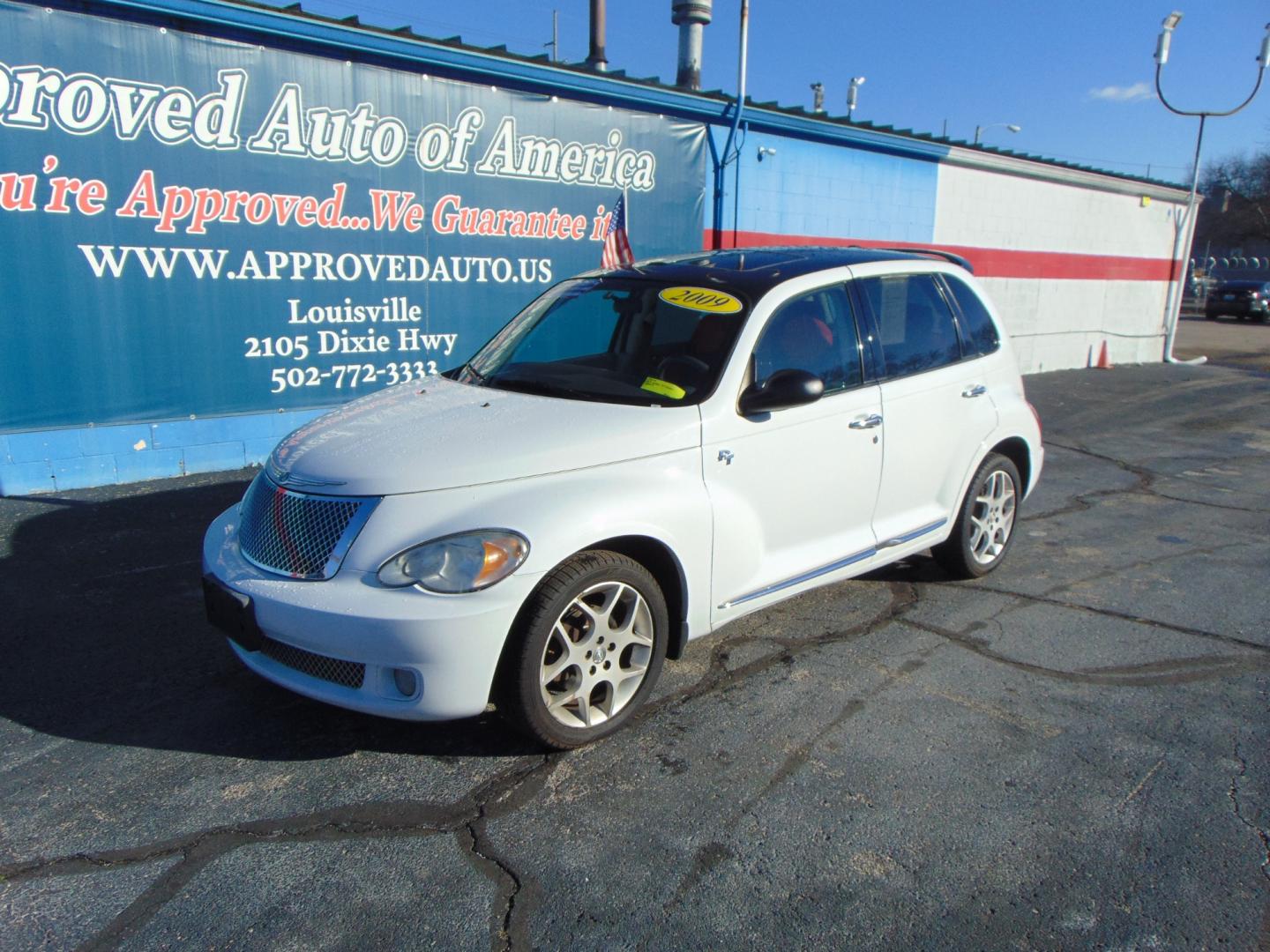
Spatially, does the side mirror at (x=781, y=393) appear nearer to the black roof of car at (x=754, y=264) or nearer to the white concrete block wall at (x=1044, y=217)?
the black roof of car at (x=754, y=264)

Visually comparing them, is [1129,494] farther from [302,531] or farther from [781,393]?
[302,531]

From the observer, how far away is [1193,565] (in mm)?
5934

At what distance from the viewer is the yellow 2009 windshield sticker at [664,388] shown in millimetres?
3920

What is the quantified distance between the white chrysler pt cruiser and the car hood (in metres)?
0.01

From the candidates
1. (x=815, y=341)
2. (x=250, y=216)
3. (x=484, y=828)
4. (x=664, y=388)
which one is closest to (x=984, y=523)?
(x=815, y=341)

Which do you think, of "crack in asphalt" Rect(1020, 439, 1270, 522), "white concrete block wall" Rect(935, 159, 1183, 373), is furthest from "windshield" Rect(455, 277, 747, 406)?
"white concrete block wall" Rect(935, 159, 1183, 373)

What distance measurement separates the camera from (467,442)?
353 centimetres

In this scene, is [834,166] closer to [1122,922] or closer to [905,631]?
[905,631]

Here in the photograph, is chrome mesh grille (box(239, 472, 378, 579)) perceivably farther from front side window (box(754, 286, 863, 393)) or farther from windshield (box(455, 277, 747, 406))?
front side window (box(754, 286, 863, 393))

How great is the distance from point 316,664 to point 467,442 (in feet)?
3.14

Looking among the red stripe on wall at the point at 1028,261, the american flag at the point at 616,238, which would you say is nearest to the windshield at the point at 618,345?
the american flag at the point at 616,238

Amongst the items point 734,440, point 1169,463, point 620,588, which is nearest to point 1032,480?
point 734,440

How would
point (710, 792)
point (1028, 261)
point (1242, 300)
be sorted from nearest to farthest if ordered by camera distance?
1. point (710, 792)
2. point (1028, 261)
3. point (1242, 300)

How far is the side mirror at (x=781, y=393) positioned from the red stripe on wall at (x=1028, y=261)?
25.5ft
